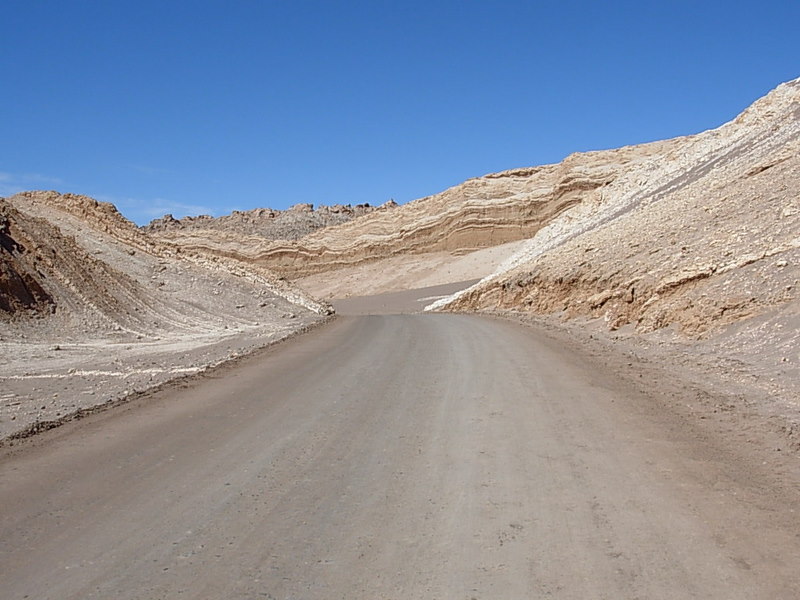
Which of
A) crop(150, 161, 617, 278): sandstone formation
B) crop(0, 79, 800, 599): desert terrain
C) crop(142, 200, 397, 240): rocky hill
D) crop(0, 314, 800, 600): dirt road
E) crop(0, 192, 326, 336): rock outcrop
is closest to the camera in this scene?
crop(0, 314, 800, 600): dirt road

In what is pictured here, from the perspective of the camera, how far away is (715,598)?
404 centimetres

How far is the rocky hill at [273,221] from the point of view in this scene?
324 feet

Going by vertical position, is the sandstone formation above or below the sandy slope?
above

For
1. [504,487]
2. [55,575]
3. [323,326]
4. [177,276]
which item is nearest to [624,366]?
[504,487]

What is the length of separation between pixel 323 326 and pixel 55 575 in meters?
19.5

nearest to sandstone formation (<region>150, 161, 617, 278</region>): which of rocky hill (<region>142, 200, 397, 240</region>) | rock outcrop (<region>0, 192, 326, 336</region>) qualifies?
rocky hill (<region>142, 200, 397, 240</region>)

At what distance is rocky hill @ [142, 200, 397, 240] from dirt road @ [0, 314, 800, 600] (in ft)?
284

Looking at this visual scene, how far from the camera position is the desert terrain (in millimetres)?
4586

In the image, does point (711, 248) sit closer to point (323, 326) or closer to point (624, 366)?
point (624, 366)

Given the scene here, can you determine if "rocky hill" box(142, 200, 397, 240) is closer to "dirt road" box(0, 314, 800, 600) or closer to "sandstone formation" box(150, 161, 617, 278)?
"sandstone formation" box(150, 161, 617, 278)

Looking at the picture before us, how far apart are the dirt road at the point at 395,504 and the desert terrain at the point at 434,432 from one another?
0.03m

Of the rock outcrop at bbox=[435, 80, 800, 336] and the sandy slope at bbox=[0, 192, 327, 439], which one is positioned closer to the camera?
the sandy slope at bbox=[0, 192, 327, 439]

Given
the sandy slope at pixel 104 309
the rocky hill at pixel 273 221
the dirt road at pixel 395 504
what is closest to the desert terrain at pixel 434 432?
the dirt road at pixel 395 504

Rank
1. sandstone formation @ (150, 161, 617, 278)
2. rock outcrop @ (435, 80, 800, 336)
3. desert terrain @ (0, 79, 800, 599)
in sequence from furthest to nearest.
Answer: sandstone formation @ (150, 161, 617, 278), rock outcrop @ (435, 80, 800, 336), desert terrain @ (0, 79, 800, 599)
